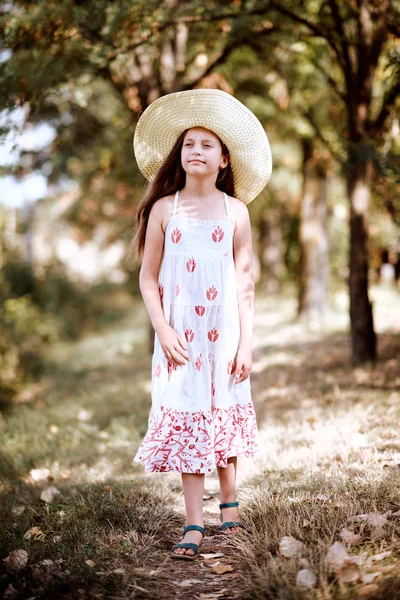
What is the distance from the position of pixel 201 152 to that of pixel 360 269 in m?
3.86

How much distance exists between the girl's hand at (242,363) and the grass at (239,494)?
0.65m

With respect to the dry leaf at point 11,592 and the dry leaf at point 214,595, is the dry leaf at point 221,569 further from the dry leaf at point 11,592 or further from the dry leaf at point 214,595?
the dry leaf at point 11,592

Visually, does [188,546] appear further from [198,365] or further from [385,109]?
[385,109]

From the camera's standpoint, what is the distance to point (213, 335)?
3184 mm

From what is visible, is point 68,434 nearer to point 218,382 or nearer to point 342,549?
point 218,382

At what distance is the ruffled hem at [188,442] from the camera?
10.2 feet

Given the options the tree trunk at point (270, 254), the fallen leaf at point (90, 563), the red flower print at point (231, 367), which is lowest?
the fallen leaf at point (90, 563)

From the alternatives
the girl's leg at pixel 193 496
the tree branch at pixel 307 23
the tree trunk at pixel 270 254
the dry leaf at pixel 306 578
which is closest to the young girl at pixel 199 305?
the girl's leg at pixel 193 496

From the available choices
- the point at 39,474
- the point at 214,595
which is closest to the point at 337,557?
the point at 214,595

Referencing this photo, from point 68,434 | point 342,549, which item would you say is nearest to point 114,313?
point 68,434

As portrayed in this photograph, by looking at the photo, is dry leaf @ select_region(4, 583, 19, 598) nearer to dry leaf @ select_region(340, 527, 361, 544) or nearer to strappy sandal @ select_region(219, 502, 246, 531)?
strappy sandal @ select_region(219, 502, 246, 531)

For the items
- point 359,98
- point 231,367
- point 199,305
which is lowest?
point 231,367

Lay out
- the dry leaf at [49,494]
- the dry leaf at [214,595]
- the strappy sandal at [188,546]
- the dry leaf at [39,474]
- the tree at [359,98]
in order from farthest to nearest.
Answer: the tree at [359,98] < the dry leaf at [39,474] < the dry leaf at [49,494] < the strappy sandal at [188,546] < the dry leaf at [214,595]

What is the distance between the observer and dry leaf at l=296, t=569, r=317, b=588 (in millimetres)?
2344
